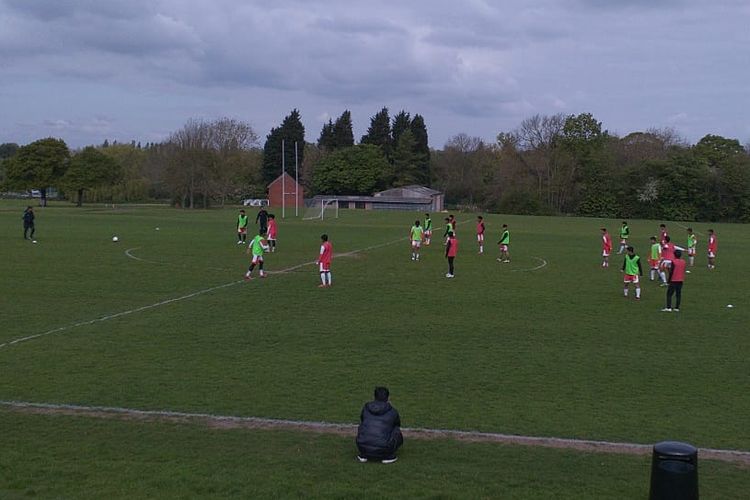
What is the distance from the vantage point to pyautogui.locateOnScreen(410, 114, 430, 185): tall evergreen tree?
12262cm

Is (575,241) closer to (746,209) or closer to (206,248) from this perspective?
(206,248)

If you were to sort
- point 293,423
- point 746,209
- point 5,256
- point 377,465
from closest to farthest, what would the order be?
point 377,465 < point 293,423 < point 5,256 < point 746,209

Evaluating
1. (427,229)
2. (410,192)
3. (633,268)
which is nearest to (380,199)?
(410,192)

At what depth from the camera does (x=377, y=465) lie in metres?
8.32

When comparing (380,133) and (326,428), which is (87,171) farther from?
(326,428)

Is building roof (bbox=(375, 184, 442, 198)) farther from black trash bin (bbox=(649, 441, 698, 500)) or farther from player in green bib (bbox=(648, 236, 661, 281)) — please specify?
black trash bin (bbox=(649, 441, 698, 500))

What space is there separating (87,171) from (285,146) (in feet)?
119

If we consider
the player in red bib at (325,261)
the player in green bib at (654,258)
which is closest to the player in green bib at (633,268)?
the player in green bib at (654,258)

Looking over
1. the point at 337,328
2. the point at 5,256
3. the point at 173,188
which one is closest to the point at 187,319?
the point at 337,328

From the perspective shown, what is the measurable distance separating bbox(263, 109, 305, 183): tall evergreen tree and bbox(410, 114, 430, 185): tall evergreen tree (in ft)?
67.2

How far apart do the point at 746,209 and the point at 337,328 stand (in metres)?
92.5

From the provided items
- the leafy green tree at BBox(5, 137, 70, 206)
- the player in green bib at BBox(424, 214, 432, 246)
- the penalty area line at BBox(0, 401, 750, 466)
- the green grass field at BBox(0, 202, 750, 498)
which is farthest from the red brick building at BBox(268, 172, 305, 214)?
the penalty area line at BBox(0, 401, 750, 466)

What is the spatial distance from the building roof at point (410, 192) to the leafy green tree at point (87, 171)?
40.0 meters

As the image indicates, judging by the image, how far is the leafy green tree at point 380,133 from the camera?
127 metres
